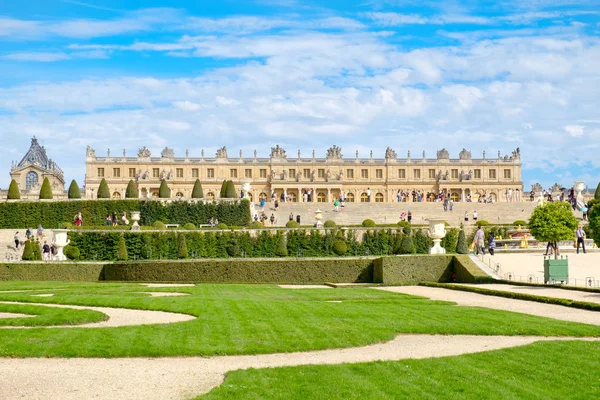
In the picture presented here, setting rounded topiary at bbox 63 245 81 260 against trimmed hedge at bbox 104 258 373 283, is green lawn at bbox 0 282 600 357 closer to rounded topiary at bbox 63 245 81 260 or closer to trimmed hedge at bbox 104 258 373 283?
trimmed hedge at bbox 104 258 373 283

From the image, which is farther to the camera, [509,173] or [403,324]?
[509,173]

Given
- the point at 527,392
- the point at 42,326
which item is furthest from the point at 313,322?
the point at 527,392

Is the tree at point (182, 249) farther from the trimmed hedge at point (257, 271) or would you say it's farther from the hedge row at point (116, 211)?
the hedge row at point (116, 211)

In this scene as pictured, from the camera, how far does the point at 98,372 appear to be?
10.1 metres

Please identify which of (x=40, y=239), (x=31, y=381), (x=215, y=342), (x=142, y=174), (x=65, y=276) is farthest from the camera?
(x=142, y=174)

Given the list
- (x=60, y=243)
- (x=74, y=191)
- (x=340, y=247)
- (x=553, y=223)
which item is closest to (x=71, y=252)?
(x=60, y=243)

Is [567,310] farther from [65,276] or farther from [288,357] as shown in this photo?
[65,276]

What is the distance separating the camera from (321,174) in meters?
90.6

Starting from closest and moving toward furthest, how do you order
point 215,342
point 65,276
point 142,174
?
point 215,342 < point 65,276 < point 142,174

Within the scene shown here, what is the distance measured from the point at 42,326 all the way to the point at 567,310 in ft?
34.5

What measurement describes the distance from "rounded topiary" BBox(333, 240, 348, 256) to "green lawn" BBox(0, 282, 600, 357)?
773 inches

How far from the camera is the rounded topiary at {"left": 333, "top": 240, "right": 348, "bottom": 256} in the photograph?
38719 mm

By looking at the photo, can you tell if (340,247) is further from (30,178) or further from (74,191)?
(30,178)

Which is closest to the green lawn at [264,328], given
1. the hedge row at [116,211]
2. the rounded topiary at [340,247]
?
the rounded topiary at [340,247]
